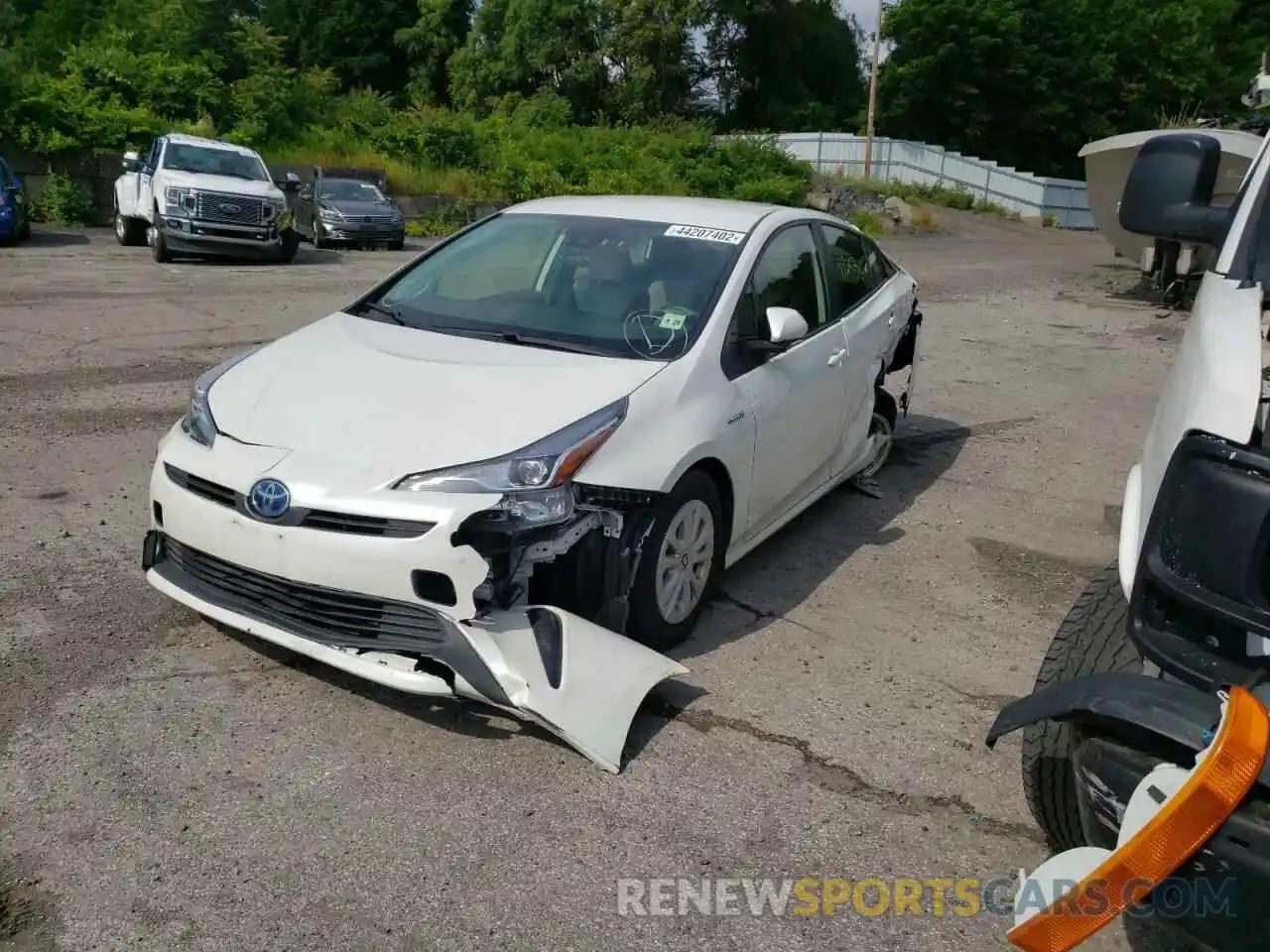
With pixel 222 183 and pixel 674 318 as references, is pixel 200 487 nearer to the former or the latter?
pixel 674 318

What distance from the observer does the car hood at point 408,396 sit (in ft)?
12.2

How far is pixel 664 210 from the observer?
5.28 meters

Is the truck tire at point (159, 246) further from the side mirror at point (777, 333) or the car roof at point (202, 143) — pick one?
the side mirror at point (777, 333)

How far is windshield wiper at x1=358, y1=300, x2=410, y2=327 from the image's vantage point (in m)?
4.91

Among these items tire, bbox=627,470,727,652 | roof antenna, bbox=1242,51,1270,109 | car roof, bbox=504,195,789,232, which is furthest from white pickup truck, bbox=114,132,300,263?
roof antenna, bbox=1242,51,1270,109

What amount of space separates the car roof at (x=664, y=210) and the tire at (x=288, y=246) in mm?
13610

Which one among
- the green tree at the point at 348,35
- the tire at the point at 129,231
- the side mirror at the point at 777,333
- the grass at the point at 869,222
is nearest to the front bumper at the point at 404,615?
the side mirror at the point at 777,333

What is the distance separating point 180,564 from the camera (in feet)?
13.1

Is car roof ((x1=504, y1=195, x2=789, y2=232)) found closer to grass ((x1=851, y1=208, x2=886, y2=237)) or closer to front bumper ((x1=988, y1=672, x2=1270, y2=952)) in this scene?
front bumper ((x1=988, y1=672, x2=1270, y2=952))

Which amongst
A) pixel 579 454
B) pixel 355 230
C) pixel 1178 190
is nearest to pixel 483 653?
pixel 579 454

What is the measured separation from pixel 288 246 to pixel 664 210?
1447cm

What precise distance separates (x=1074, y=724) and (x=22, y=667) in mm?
3481

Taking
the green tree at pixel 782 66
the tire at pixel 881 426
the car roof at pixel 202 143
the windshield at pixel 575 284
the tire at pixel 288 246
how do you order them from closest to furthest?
the windshield at pixel 575 284
the tire at pixel 881 426
the tire at pixel 288 246
the car roof at pixel 202 143
the green tree at pixel 782 66

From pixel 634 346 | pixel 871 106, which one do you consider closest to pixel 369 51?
pixel 871 106
